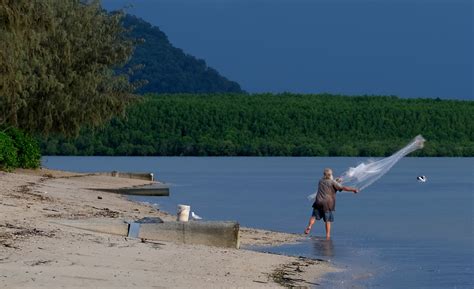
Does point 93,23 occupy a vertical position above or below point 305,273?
above

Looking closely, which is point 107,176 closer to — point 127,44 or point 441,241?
point 127,44

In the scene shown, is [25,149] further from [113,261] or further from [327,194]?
[113,261]

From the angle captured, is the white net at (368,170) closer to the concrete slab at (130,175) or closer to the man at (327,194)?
the man at (327,194)

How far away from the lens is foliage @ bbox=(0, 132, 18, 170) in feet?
134

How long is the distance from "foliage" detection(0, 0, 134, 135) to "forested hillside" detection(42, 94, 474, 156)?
97.9 metres

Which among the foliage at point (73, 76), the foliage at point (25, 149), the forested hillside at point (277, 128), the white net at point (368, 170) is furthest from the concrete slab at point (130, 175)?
the forested hillside at point (277, 128)

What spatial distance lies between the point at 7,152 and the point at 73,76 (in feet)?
17.7

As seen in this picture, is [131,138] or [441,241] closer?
[441,241]

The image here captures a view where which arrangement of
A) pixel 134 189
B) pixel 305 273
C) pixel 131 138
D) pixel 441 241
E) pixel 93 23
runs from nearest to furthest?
pixel 305 273
pixel 441 241
pixel 134 189
pixel 93 23
pixel 131 138

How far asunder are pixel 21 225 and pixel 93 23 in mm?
27839

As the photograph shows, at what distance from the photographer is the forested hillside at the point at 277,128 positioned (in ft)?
490

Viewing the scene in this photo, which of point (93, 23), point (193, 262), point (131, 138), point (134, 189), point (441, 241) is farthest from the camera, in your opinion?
point (131, 138)

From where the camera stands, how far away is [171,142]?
156375 mm

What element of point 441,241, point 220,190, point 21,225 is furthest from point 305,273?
point 220,190
